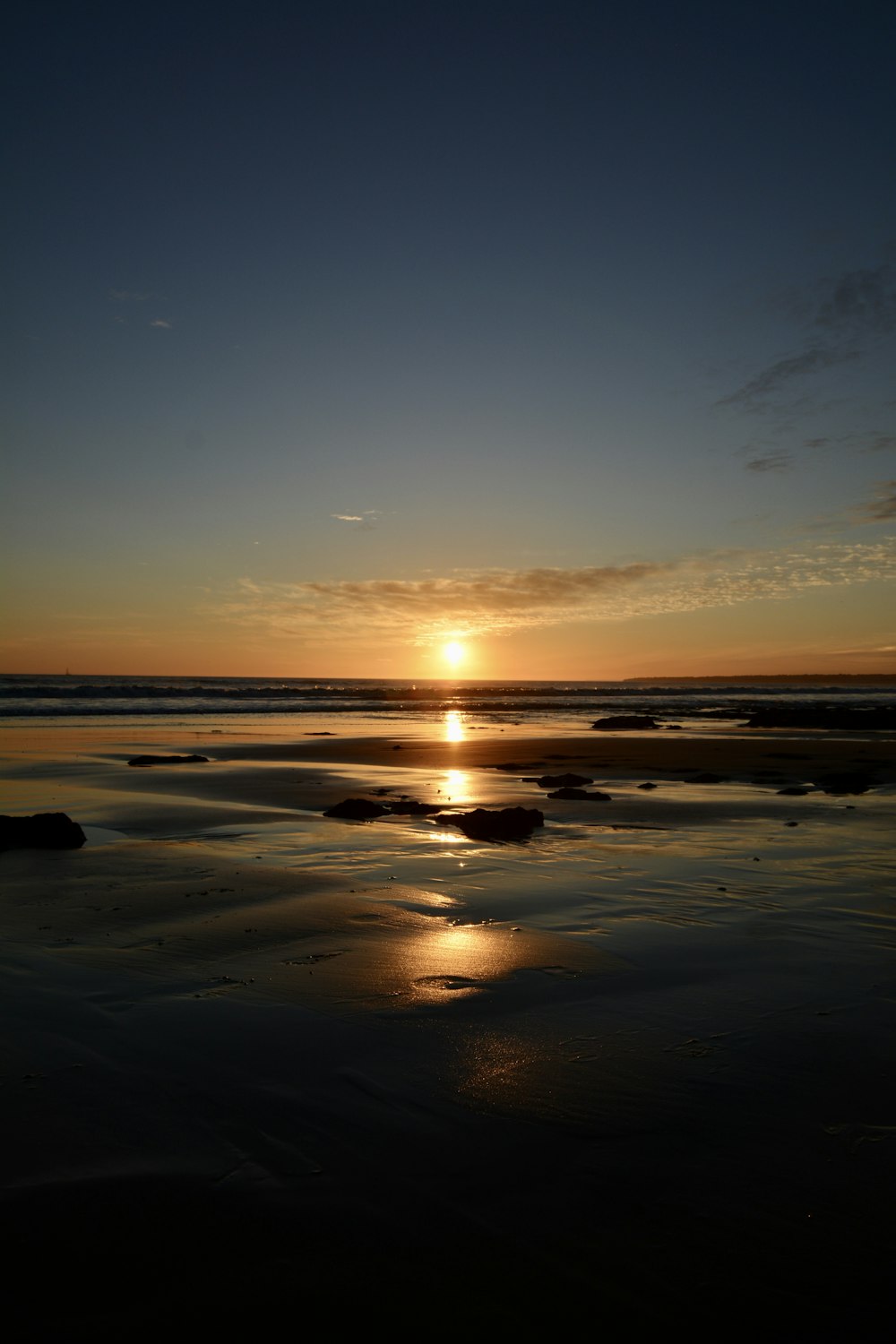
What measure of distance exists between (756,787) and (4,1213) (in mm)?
15134

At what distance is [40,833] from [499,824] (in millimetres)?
5451

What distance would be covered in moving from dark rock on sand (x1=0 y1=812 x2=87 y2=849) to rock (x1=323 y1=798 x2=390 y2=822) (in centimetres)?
399

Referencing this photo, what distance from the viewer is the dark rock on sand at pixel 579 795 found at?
14.2 metres

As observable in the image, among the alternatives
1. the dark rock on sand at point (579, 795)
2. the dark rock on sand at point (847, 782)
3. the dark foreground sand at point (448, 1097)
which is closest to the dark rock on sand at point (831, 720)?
the dark rock on sand at point (847, 782)

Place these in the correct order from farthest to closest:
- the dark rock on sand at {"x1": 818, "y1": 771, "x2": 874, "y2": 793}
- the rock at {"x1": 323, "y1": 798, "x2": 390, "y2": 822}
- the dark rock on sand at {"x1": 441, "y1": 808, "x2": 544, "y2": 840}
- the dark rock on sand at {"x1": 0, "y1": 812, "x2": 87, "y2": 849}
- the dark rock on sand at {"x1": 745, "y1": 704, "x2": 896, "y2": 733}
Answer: the dark rock on sand at {"x1": 745, "y1": 704, "x2": 896, "y2": 733} → the dark rock on sand at {"x1": 818, "y1": 771, "x2": 874, "y2": 793} → the rock at {"x1": 323, "y1": 798, "x2": 390, "y2": 822} → the dark rock on sand at {"x1": 441, "y1": 808, "x2": 544, "y2": 840} → the dark rock on sand at {"x1": 0, "y1": 812, "x2": 87, "y2": 849}

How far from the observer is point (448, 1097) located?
12.2 feet

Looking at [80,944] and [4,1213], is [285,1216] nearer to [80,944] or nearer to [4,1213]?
[4,1213]

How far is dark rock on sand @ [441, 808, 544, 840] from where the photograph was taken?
10652 mm

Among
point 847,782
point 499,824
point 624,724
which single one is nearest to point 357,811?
point 499,824

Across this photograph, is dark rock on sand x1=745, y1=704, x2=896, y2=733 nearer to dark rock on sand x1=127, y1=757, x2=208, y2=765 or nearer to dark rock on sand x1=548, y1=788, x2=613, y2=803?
dark rock on sand x1=548, y1=788, x2=613, y2=803

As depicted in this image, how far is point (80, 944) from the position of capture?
5953mm

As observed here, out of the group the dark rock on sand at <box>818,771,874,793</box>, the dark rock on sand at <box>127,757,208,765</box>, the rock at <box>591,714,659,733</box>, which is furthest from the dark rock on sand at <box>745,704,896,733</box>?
the dark rock on sand at <box>127,757,208,765</box>

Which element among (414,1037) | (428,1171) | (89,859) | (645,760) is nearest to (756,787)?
(645,760)

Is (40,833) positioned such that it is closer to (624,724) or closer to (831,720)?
(624,724)
